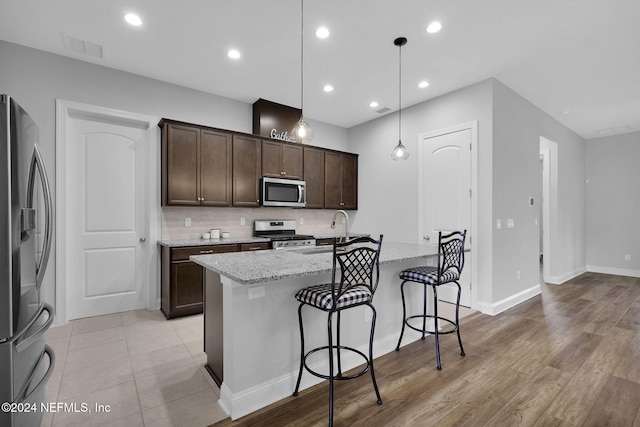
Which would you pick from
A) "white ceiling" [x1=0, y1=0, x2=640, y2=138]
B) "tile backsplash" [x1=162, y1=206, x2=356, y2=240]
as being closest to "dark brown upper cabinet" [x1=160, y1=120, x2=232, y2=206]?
"tile backsplash" [x1=162, y1=206, x2=356, y2=240]

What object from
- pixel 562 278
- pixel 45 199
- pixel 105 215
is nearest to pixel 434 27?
pixel 45 199

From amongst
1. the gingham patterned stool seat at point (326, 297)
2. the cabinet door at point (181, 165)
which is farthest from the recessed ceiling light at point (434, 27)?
the cabinet door at point (181, 165)

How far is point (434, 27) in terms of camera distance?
269 cm

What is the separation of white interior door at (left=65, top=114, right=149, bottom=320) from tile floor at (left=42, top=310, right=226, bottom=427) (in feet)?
1.33

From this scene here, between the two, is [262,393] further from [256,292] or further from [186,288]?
[186,288]

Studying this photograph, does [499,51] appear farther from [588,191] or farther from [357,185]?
[588,191]

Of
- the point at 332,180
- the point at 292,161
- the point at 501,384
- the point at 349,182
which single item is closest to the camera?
the point at 501,384

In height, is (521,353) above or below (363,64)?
below

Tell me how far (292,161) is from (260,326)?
10.7 feet

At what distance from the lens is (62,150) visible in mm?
3213

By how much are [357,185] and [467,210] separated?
2253 millimetres

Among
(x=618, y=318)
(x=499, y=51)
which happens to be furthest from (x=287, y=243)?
(x=618, y=318)

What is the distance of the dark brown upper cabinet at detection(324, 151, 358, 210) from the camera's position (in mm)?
5262

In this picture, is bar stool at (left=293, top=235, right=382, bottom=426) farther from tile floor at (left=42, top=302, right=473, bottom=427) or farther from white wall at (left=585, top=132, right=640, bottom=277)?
white wall at (left=585, top=132, right=640, bottom=277)
